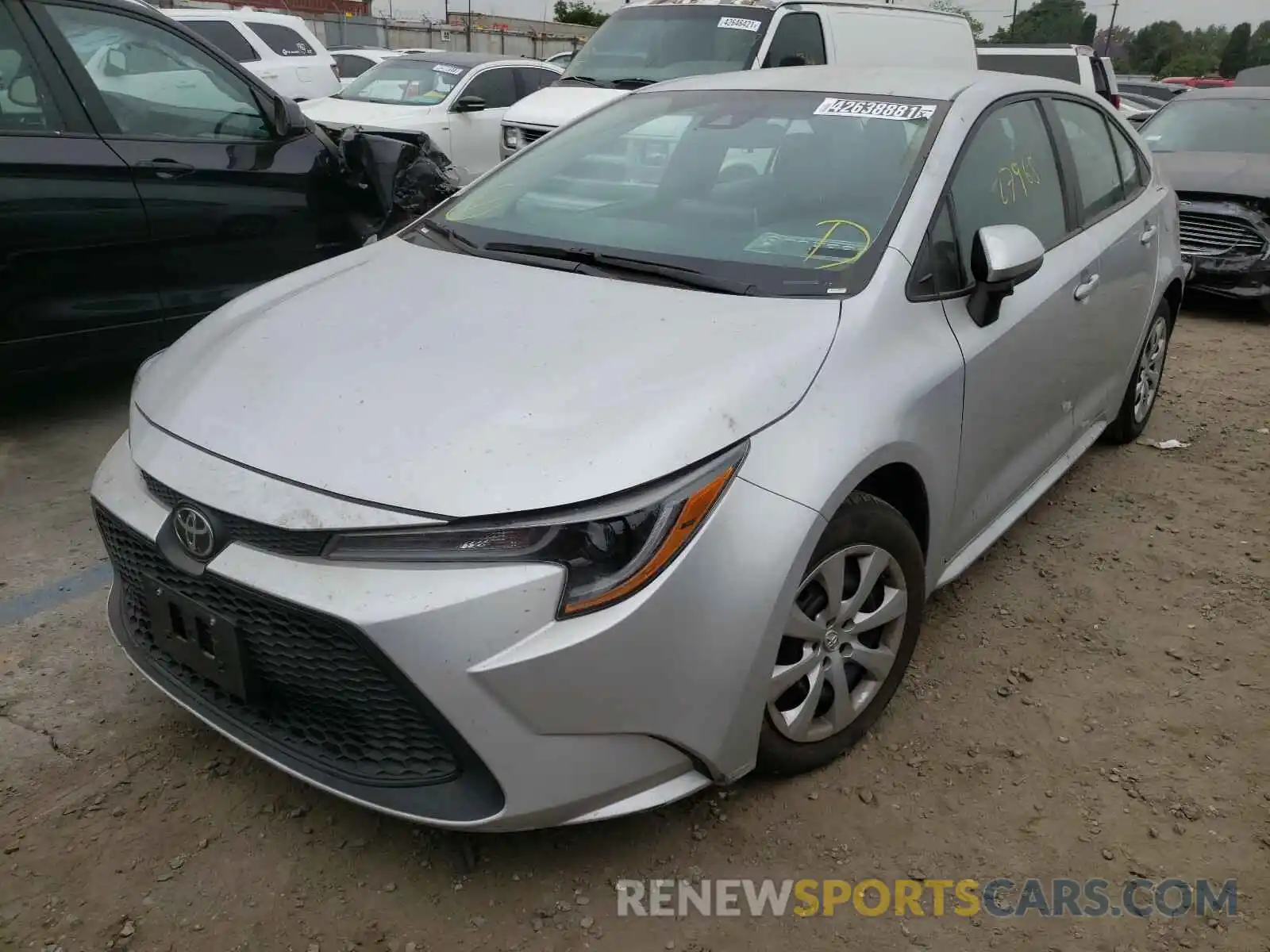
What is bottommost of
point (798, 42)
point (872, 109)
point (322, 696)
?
point (322, 696)

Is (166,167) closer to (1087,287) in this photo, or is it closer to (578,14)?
(1087,287)

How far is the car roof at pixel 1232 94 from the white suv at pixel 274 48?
924 centimetres

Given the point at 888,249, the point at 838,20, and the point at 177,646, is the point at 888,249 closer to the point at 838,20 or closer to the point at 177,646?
the point at 177,646

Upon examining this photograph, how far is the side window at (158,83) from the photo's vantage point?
4047 mm

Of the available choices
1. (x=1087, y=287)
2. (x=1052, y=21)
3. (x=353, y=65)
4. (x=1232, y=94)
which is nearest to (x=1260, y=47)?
(x=1052, y=21)

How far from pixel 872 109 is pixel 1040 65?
9667 millimetres

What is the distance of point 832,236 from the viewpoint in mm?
2582

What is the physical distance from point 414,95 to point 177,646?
9265 mm

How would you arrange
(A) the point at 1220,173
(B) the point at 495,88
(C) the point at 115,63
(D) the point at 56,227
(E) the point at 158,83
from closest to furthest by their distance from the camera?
(D) the point at 56,227
(C) the point at 115,63
(E) the point at 158,83
(A) the point at 1220,173
(B) the point at 495,88

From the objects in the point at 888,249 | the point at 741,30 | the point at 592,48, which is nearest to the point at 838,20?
the point at 741,30

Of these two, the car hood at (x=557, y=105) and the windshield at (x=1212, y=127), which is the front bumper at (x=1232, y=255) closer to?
the windshield at (x=1212, y=127)

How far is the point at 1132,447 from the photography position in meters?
4.62

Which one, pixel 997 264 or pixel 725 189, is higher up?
pixel 725 189

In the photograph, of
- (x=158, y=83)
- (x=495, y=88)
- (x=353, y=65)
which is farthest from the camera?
(x=353, y=65)
